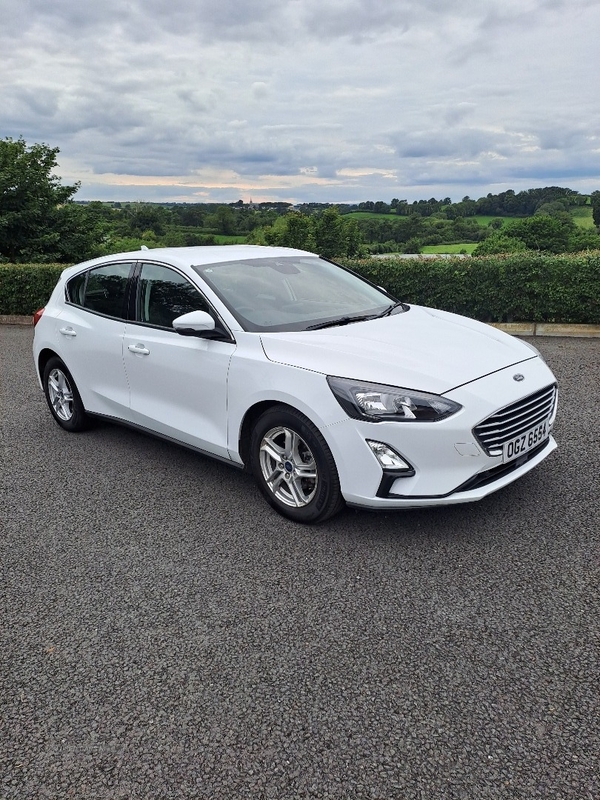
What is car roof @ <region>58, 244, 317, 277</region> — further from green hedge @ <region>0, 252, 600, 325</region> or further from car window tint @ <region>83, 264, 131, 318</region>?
green hedge @ <region>0, 252, 600, 325</region>

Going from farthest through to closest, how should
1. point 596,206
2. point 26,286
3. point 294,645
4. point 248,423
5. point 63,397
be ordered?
1. point 596,206
2. point 26,286
3. point 63,397
4. point 248,423
5. point 294,645

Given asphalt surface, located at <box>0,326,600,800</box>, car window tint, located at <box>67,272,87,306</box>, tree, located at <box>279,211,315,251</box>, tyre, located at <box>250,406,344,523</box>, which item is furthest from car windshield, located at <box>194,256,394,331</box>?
tree, located at <box>279,211,315,251</box>

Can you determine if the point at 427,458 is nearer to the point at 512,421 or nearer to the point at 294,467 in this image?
the point at 512,421

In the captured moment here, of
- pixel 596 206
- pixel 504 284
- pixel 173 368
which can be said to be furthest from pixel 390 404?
pixel 596 206

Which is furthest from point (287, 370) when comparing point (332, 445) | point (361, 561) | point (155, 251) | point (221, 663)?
point (155, 251)

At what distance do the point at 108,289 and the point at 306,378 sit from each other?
2390mm

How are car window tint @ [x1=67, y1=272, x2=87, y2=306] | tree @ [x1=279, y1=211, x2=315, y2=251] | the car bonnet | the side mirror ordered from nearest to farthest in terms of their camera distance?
the car bonnet, the side mirror, car window tint @ [x1=67, y1=272, x2=87, y2=306], tree @ [x1=279, y1=211, x2=315, y2=251]

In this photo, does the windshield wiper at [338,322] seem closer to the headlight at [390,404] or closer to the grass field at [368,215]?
the headlight at [390,404]

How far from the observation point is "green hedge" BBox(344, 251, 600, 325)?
952 cm

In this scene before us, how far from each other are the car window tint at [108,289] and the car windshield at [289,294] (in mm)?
868

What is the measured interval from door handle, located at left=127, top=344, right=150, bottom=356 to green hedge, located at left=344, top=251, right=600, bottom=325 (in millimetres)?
6695

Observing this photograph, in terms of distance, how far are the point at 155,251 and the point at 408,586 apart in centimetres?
333

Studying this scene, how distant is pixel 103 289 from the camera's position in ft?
17.0

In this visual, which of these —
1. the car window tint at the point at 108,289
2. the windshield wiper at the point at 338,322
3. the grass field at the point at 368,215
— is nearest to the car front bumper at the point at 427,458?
the windshield wiper at the point at 338,322
